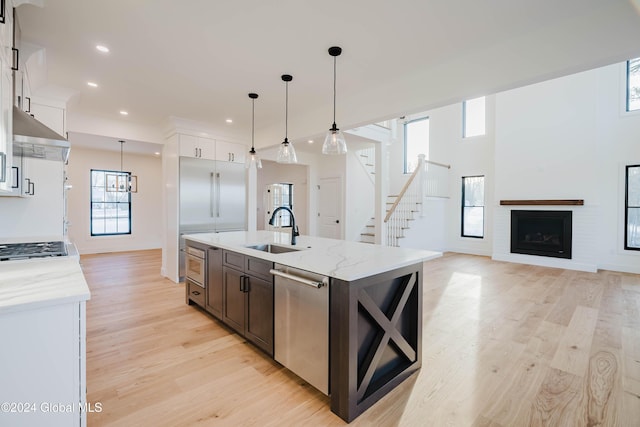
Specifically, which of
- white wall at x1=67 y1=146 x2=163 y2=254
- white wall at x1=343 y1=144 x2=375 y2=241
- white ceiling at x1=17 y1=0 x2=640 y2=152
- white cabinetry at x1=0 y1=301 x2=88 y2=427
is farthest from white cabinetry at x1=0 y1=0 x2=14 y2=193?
white wall at x1=67 y1=146 x2=163 y2=254

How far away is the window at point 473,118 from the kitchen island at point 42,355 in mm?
8484

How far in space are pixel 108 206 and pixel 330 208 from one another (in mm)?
5808

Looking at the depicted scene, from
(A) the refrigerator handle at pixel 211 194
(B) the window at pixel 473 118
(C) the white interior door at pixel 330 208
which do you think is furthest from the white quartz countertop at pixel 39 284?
(B) the window at pixel 473 118

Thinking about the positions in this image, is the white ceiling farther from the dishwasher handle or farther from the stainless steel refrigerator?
the dishwasher handle

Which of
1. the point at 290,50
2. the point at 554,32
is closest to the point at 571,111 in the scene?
the point at 554,32

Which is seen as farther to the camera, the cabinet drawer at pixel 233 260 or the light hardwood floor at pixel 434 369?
the cabinet drawer at pixel 233 260

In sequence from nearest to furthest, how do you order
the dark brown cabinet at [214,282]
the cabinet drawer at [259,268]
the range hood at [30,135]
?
the range hood at [30,135], the cabinet drawer at [259,268], the dark brown cabinet at [214,282]

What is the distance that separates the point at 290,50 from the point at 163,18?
1020 millimetres

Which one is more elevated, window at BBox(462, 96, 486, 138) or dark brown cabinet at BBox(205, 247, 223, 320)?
window at BBox(462, 96, 486, 138)

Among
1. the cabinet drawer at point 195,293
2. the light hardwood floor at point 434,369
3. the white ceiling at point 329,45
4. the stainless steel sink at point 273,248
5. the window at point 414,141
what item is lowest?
the light hardwood floor at point 434,369

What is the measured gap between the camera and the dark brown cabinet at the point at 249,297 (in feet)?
7.48

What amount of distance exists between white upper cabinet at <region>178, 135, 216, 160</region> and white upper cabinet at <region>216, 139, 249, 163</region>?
11 cm

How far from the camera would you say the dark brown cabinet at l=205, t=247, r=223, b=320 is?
296 cm

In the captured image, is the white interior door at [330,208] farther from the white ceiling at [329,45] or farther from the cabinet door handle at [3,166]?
the cabinet door handle at [3,166]
